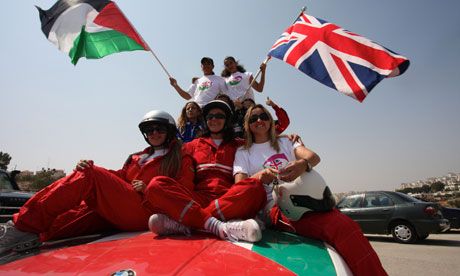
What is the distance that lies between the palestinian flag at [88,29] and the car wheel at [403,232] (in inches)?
358

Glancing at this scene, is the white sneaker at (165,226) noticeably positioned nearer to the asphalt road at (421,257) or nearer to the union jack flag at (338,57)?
the union jack flag at (338,57)

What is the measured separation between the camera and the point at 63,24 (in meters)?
5.05

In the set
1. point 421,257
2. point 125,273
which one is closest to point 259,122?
point 125,273

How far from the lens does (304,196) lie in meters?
2.36

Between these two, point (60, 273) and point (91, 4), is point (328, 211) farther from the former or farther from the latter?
point (91, 4)

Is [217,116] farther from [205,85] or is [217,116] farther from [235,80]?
[235,80]

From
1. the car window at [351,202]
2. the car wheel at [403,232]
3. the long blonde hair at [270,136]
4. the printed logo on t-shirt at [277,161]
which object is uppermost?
the long blonde hair at [270,136]

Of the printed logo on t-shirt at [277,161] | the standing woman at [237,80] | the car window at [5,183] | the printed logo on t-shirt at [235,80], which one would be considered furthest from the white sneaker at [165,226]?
the car window at [5,183]

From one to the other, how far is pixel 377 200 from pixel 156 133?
936 cm

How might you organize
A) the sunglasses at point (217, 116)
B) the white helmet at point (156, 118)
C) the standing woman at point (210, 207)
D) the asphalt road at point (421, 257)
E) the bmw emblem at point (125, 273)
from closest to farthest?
1. the bmw emblem at point (125, 273)
2. the standing woman at point (210, 207)
3. the white helmet at point (156, 118)
4. the sunglasses at point (217, 116)
5. the asphalt road at point (421, 257)

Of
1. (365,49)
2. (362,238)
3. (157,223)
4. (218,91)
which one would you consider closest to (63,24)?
(218,91)

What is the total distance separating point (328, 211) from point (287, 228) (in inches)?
14.8

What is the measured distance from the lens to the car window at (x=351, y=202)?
10.8 meters

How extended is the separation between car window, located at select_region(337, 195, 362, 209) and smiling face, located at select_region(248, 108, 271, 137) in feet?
28.5
